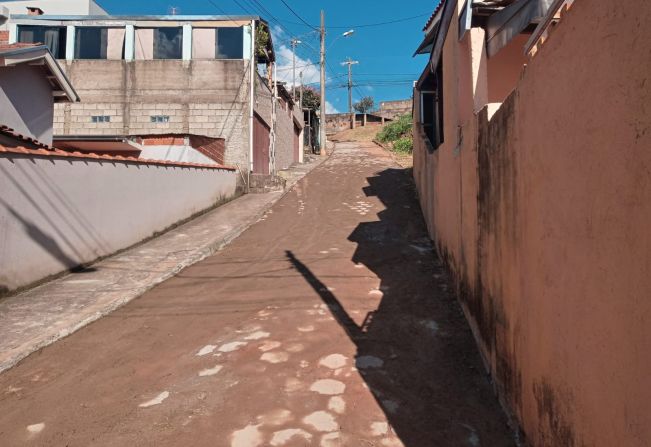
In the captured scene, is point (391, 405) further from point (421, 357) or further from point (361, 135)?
point (361, 135)

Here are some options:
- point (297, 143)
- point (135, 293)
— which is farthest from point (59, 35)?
point (135, 293)

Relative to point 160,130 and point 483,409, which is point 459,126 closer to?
point 483,409

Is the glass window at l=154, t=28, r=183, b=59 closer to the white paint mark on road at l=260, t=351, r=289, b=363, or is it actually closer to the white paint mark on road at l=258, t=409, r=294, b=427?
the white paint mark on road at l=260, t=351, r=289, b=363

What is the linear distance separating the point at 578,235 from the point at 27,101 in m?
12.2

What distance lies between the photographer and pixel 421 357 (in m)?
4.18

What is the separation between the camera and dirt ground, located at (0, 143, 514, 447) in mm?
3002

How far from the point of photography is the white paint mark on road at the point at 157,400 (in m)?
3.34

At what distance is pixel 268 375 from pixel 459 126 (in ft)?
13.4

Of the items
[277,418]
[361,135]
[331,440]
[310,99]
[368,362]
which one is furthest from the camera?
[361,135]

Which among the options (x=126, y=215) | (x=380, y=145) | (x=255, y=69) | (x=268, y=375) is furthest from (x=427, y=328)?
(x=380, y=145)

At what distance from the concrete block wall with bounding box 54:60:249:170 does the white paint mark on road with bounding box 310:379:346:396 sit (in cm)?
1380

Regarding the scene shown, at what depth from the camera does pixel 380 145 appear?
32.1 m

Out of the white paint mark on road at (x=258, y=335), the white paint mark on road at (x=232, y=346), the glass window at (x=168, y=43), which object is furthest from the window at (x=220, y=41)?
the white paint mark on road at (x=232, y=346)

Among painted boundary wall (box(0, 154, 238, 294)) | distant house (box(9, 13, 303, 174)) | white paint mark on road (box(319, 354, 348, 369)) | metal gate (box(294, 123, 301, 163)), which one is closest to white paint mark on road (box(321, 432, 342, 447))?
white paint mark on road (box(319, 354, 348, 369))
